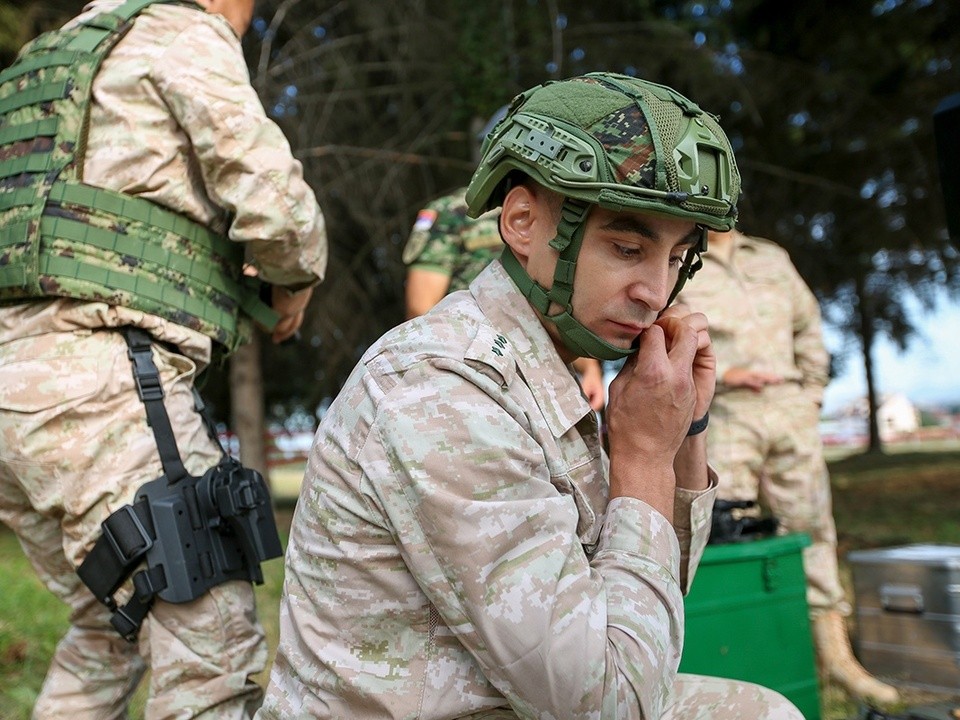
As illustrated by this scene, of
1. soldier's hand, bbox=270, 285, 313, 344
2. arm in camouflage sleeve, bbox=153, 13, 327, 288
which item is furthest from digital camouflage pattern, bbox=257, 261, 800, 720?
soldier's hand, bbox=270, 285, 313, 344

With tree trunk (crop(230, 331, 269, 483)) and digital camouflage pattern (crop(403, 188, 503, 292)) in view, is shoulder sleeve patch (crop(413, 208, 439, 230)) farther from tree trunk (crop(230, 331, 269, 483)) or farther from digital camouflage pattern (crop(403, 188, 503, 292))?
tree trunk (crop(230, 331, 269, 483))

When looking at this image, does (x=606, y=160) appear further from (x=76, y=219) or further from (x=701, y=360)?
(x=76, y=219)

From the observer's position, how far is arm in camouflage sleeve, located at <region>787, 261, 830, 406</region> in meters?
4.84

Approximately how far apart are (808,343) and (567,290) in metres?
3.41

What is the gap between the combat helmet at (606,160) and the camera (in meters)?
1.72

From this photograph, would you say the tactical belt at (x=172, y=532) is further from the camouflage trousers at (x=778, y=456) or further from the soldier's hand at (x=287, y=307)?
the camouflage trousers at (x=778, y=456)

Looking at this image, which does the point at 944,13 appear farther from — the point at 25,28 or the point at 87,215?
the point at 87,215

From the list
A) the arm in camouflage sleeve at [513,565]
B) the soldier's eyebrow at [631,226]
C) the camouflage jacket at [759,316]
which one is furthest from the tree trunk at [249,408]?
the arm in camouflage sleeve at [513,565]

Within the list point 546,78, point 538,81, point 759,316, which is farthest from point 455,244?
point 538,81

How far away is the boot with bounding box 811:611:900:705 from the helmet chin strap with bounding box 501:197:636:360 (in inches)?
108

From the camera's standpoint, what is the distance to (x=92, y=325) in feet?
8.50

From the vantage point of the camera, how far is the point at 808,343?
194 inches

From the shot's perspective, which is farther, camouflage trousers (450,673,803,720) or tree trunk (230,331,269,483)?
tree trunk (230,331,269,483)

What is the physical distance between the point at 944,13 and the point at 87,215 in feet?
24.0
